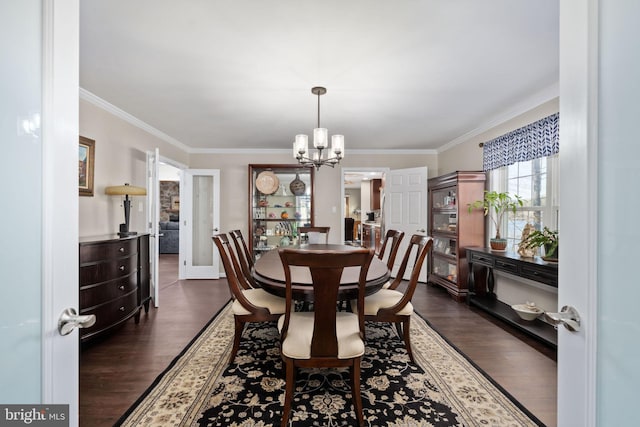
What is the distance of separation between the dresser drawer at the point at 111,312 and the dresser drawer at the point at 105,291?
0.04m

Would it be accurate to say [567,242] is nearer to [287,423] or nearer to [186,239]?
[287,423]

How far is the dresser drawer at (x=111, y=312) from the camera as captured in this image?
Result: 7.84 feet

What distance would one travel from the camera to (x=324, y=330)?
1.56 metres

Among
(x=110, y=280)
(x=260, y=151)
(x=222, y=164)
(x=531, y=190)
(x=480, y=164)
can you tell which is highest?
(x=260, y=151)

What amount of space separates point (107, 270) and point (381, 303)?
248cm

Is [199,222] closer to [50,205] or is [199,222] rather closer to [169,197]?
[50,205]

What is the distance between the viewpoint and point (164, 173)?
8.97m

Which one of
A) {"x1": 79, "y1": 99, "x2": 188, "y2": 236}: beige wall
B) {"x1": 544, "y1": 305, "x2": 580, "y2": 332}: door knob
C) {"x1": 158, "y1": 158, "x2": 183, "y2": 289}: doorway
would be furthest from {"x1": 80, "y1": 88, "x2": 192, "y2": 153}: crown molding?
{"x1": 544, "y1": 305, "x2": 580, "y2": 332}: door knob

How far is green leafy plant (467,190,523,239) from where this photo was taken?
11.0ft

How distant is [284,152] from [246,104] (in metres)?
2.13

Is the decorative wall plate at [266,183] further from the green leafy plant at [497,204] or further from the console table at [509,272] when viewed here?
the console table at [509,272]

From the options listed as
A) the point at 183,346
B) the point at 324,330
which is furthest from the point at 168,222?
the point at 324,330

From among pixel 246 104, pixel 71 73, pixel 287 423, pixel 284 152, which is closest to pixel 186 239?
pixel 284 152

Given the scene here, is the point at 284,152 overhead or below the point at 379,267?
overhead
